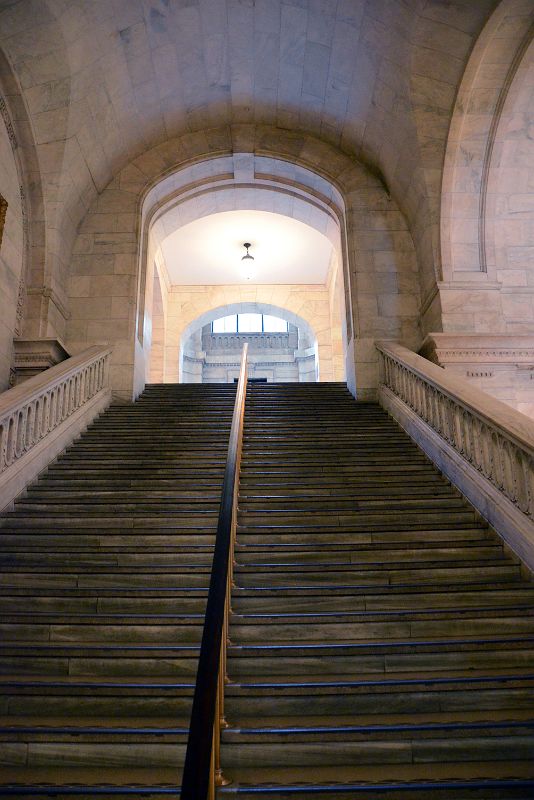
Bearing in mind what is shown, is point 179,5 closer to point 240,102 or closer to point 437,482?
point 240,102

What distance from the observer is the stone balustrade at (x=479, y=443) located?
12.7 feet

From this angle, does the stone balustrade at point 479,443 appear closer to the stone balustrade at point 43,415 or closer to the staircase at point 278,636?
the staircase at point 278,636

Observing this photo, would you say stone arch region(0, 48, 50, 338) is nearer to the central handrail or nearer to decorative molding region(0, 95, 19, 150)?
decorative molding region(0, 95, 19, 150)

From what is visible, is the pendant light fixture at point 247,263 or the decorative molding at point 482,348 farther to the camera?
the pendant light fixture at point 247,263

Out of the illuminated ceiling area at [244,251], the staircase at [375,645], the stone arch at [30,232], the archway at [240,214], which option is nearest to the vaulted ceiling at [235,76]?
the stone arch at [30,232]

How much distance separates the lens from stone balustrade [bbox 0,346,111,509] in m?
4.93

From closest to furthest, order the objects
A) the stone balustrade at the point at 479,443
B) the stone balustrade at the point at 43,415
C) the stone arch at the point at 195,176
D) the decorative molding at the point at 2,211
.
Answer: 1. the stone balustrade at the point at 479,443
2. the stone balustrade at the point at 43,415
3. the decorative molding at the point at 2,211
4. the stone arch at the point at 195,176

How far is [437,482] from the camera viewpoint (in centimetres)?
523

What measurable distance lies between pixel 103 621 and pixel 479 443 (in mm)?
2999

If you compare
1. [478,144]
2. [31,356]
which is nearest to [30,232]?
[31,356]

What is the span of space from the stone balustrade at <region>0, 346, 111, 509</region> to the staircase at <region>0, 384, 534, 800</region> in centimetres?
25

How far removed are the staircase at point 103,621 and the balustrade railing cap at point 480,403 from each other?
2.18 metres

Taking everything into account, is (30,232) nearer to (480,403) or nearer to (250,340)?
(480,403)

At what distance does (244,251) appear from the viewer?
14.1 meters
